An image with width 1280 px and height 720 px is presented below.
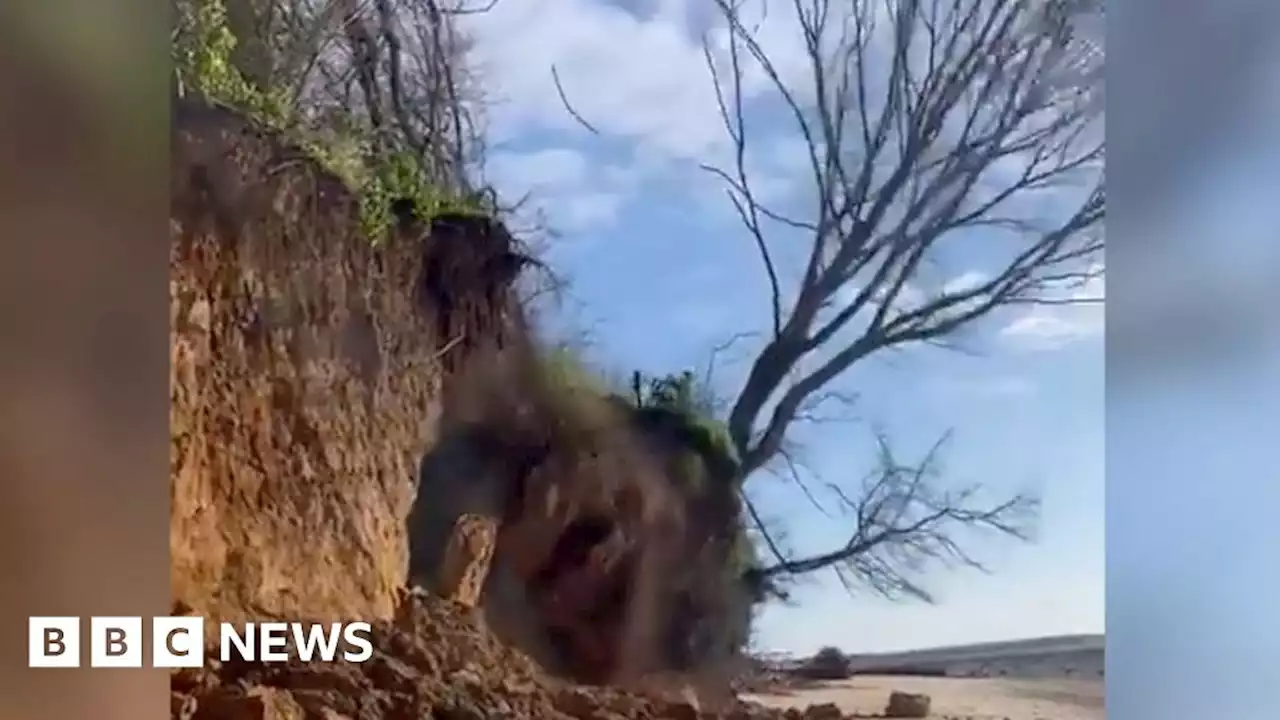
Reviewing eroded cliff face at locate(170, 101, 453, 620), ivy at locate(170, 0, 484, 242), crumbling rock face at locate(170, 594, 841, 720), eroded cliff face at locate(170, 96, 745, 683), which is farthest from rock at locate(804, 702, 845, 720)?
ivy at locate(170, 0, 484, 242)

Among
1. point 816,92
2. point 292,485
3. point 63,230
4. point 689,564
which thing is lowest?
point 689,564

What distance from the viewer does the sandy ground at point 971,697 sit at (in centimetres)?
175

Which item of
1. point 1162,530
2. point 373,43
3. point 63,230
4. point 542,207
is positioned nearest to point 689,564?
point 542,207

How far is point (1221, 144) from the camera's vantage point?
5.77ft

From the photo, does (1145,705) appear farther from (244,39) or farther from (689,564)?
(244,39)

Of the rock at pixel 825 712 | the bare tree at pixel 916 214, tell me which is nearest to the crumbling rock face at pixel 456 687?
the rock at pixel 825 712

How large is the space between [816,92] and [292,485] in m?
0.87

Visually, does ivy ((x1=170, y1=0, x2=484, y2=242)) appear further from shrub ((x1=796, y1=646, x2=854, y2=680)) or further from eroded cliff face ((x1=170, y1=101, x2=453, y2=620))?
shrub ((x1=796, y1=646, x2=854, y2=680))

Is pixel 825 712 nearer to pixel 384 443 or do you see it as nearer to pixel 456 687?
pixel 456 687

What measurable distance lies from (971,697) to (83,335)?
4.15 feet

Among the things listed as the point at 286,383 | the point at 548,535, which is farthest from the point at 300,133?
the point at 548,535

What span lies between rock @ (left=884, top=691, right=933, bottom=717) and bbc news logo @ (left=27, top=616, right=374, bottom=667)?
0.76m

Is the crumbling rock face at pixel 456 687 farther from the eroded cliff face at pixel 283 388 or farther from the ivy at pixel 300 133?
the ivy at pixel 300 133

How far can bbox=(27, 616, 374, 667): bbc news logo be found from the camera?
1.73 meters
